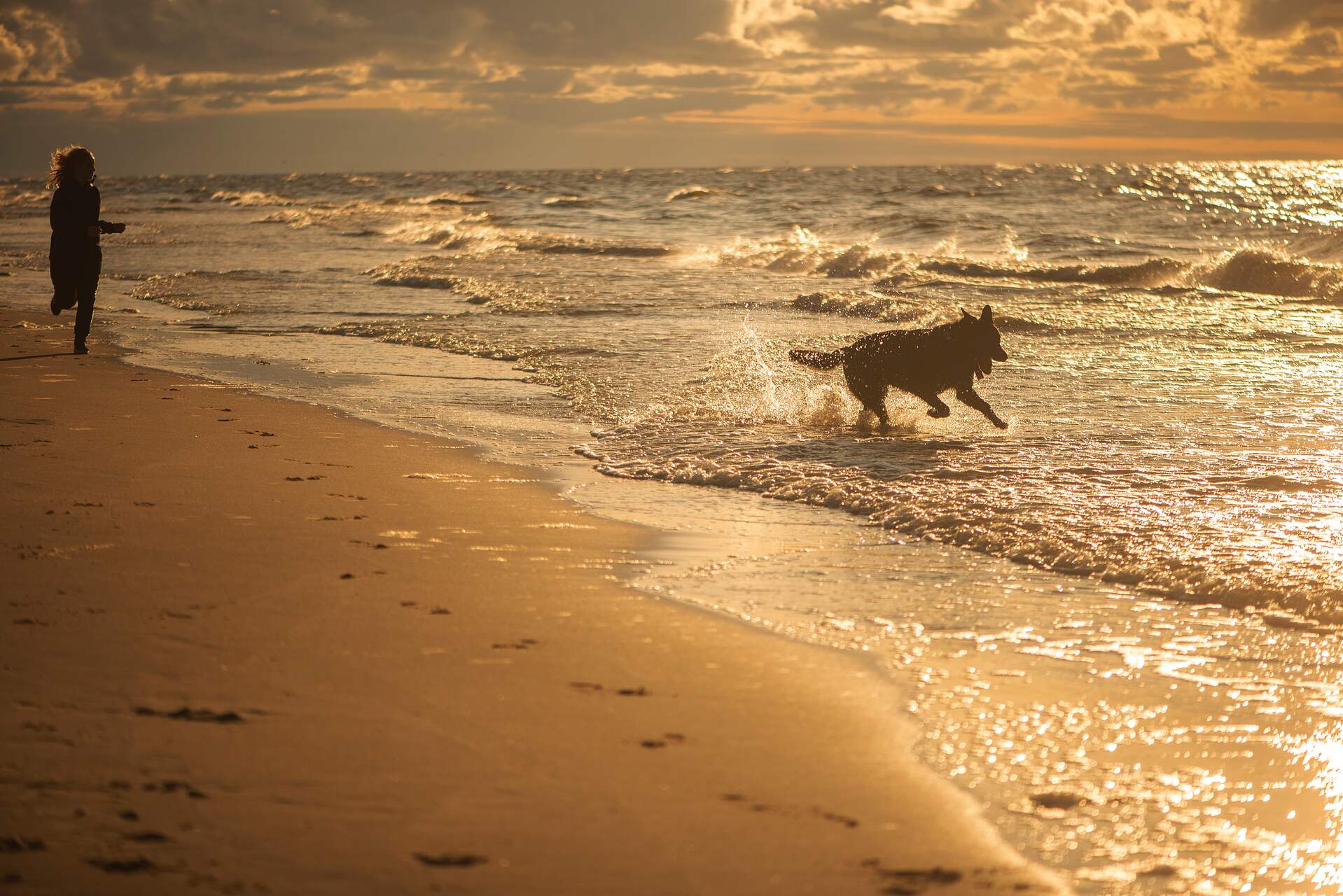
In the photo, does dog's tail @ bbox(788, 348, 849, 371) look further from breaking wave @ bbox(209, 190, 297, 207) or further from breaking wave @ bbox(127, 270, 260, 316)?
breaking wave @ bbox(209, 190, 297, 207)

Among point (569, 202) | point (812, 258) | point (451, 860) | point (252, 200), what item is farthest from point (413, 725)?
point (252, 200)

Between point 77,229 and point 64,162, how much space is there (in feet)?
2.08

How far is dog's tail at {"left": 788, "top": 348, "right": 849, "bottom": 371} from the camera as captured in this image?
927 cm

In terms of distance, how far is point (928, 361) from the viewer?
903 cm

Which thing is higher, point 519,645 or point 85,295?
point 85,295

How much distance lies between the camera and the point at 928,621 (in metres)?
4.56

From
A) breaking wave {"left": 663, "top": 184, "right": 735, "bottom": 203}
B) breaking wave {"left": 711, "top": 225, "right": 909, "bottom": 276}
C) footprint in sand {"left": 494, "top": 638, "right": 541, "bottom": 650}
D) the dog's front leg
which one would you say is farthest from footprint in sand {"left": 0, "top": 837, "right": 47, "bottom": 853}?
breaking wave {"left": 663, "top": 184, "right": 735, "bottom": 203}

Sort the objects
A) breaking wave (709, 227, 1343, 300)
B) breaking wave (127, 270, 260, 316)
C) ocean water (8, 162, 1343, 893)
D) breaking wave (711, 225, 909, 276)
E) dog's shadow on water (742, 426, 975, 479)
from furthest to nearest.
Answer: breaking wave (711, 225, 909, 276) < breaking wave (709, 227, 1343, 300) < breaking wave (127, 270, 260, 316) < dog's shadow on water (742, 426, 975, 479) < ocean water (8, 162, 1343, 893)

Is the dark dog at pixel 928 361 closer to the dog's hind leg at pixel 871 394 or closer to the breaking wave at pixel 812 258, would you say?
the dog's hind leg at pixel 871 394

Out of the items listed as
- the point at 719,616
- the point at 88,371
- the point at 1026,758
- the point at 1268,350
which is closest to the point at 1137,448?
the point at 719,616

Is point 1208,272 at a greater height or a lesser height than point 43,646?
greater

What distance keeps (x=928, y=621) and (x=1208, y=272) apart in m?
19.9

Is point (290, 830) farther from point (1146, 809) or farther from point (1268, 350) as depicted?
point (1268, 350)

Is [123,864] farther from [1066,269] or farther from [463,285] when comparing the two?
[1066,269]
